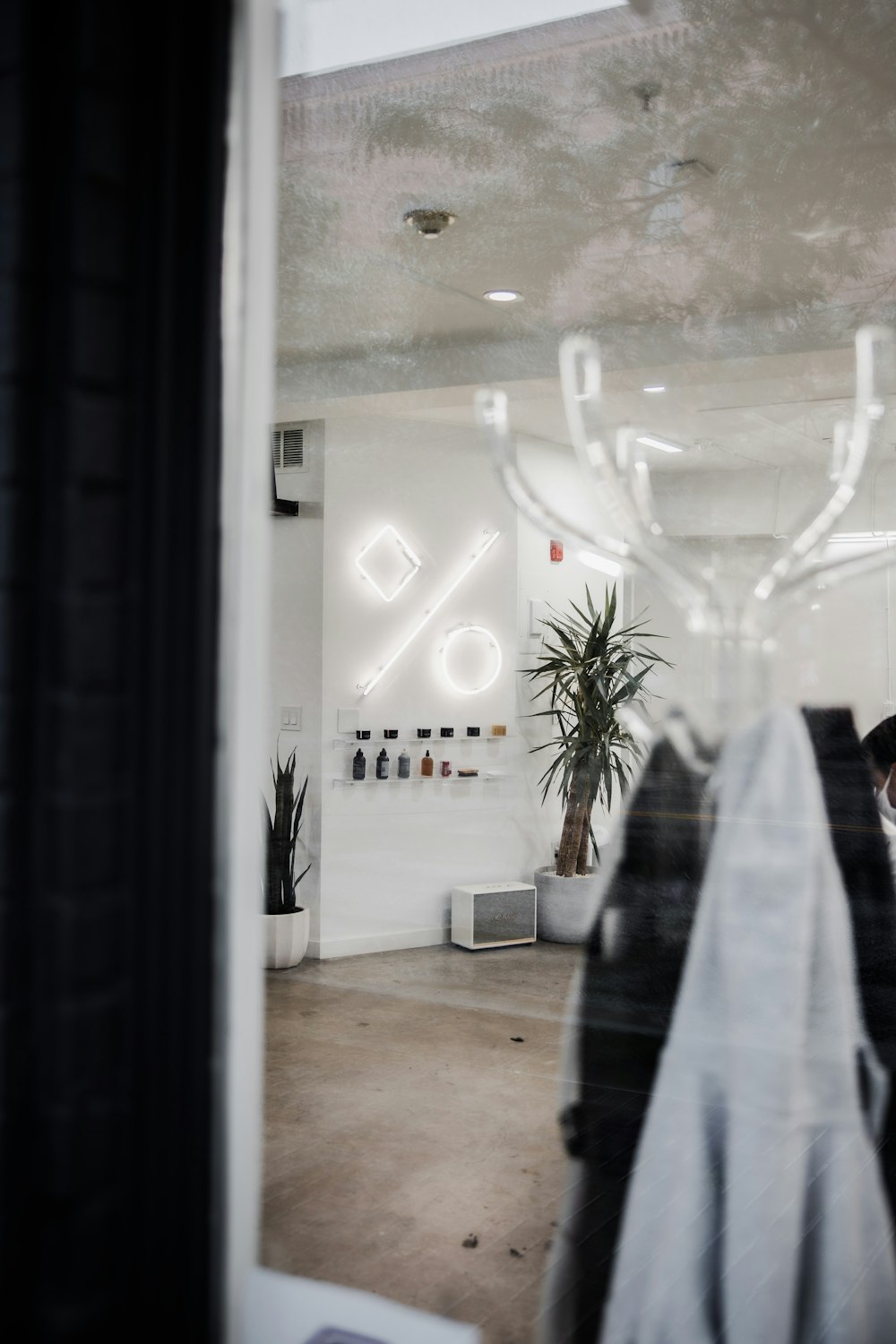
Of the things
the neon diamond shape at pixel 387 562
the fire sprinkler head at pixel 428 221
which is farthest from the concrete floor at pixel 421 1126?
the fire sprinkler head at pixel 428 221

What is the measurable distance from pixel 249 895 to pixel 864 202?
3177 mm

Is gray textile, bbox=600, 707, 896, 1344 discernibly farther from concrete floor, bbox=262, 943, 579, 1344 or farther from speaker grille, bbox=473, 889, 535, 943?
speaker grille, bbox=473, 889, 535, 943

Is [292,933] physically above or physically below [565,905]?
below

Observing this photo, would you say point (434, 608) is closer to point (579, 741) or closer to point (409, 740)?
point (409, 740)

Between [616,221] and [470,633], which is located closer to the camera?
[470,633]

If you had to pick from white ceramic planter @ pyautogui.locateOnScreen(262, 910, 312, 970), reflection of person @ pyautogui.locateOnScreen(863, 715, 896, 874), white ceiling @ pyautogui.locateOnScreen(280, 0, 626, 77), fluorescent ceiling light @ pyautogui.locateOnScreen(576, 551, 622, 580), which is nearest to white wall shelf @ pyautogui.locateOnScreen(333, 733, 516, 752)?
white ceramic planter @ pyautogui.locateOnScreen(262, 910, 312, 970)

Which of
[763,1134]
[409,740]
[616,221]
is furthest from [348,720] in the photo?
[763,1134]

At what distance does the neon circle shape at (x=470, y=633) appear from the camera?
3646 mm

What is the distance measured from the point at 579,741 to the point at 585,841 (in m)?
0.31

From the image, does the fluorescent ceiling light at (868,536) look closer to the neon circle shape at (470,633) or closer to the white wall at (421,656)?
the white wall at (421,656)

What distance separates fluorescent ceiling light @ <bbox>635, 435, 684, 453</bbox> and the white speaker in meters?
1.45

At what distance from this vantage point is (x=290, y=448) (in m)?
3.65

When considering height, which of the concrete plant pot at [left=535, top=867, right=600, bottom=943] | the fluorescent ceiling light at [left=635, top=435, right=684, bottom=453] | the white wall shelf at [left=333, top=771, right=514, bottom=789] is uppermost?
the fluorescent ceiling light at [left=635, top=435, right=684, bottom=453]

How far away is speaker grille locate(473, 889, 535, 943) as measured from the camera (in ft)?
12.0
